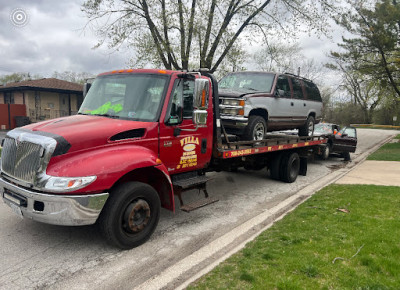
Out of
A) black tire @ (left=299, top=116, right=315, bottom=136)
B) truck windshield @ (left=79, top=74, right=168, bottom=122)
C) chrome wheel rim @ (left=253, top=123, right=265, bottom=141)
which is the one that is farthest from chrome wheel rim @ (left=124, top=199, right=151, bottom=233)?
black tire @ (left=299, top=116, right=315, bottom=136)

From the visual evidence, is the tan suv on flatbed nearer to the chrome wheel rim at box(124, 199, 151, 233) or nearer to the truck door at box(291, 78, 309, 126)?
the truck door at box(291, 78, 309, 126)

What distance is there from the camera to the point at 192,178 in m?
5.22

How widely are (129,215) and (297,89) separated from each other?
648cm

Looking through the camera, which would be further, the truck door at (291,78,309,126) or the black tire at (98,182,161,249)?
the truck door at (291,78,309,126)

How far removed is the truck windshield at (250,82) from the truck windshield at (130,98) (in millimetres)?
3053

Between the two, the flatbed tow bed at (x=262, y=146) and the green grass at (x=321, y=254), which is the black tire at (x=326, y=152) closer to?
the flatbed tow bed at (x=262, y=146)

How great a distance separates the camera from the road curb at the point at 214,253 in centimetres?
329

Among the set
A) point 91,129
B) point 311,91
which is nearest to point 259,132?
point 311,91

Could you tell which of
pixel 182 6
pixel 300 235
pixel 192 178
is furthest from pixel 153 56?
pixel 300 235

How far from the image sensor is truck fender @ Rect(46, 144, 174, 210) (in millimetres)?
3455

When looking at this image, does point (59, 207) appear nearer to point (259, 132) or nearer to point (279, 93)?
point (259, 132)

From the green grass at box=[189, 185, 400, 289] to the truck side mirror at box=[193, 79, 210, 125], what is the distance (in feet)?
6.46

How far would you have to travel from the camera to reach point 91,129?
383 cm

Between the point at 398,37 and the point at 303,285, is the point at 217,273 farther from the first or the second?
the point at 398,37
